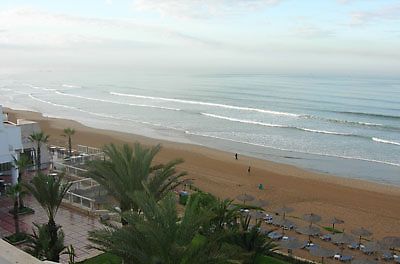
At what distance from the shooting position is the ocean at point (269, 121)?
3541cm

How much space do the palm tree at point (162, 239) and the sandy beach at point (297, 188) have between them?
13296mm

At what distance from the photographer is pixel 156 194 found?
12984 millimetres

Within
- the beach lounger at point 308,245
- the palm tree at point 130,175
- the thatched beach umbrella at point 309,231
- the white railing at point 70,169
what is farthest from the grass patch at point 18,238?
the thatched beach umbrella at point 309,231

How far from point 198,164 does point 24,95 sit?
200 feet

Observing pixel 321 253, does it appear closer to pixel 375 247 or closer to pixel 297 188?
pixel 375 247

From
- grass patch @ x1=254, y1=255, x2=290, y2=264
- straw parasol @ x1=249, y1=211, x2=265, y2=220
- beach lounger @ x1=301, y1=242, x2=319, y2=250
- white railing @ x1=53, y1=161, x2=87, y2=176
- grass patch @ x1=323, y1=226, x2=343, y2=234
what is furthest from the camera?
white railing @ x1=53, y1=161, x2=87, y2=176

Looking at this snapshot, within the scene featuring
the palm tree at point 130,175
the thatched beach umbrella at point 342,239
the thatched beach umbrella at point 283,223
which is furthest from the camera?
the thatched beach umbrella at point 283,223

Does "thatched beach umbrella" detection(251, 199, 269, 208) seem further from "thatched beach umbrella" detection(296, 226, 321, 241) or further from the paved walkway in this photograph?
the paved walkway

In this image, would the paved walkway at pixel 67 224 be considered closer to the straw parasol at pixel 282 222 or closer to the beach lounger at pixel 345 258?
the straw parasol at pixel 282 222

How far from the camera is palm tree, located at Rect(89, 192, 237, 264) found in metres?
7.98

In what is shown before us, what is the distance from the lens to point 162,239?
315 inches

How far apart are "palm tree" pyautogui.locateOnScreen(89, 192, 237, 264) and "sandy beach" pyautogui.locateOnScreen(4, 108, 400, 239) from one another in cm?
1330

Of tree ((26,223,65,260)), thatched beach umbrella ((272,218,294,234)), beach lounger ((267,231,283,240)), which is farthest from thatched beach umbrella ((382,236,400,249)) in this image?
tree ((26,223,65,260))

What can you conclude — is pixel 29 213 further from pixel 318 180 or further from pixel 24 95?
pixel 24 95
